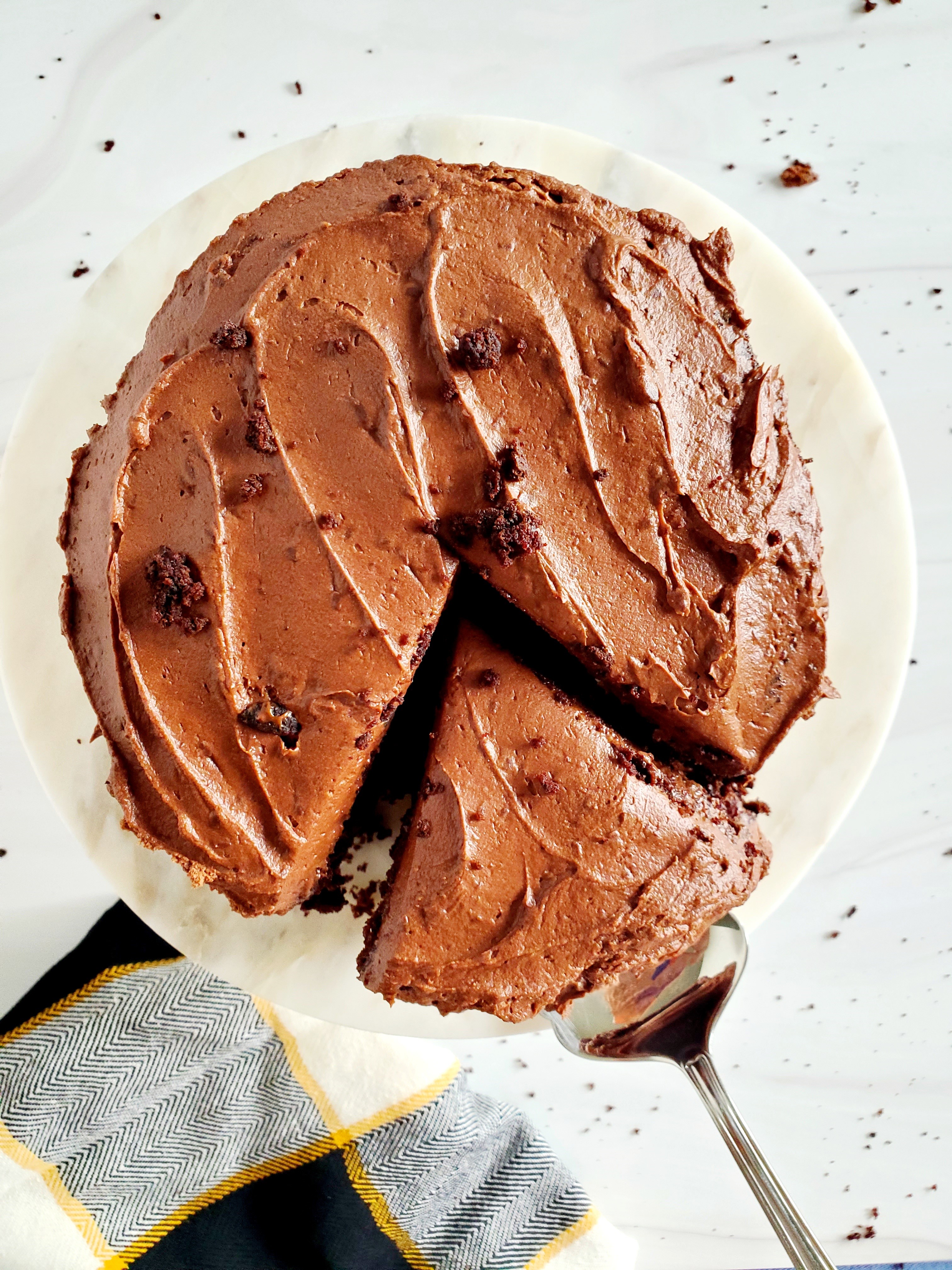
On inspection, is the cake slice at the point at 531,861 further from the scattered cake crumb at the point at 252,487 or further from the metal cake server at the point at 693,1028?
the scattered cake crumb at the point at 252,487

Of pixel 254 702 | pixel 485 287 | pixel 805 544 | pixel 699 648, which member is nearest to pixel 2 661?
pixel 254 702

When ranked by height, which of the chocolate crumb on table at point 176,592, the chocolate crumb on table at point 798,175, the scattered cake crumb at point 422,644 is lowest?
the scattered cake crumb at point 422,644

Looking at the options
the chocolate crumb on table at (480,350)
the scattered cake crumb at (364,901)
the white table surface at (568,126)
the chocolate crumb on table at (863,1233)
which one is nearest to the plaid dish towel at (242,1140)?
the white table surface at (568,126)

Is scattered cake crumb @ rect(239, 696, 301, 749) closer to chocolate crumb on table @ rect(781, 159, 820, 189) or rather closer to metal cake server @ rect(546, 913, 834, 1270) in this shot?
metal cake server @ rect(546, 913, 834, 1270)

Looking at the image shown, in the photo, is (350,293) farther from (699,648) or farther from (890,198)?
(890,198)

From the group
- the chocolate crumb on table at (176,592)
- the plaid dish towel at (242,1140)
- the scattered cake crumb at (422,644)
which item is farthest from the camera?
the plaid dish towel at (242,1140)

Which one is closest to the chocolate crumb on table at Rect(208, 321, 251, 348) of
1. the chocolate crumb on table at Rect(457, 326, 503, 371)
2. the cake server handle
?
the chocolate crumb on table at Rect(457, 326, 503, 371)
